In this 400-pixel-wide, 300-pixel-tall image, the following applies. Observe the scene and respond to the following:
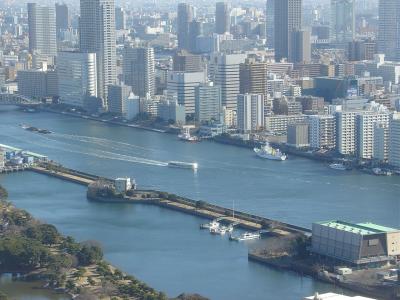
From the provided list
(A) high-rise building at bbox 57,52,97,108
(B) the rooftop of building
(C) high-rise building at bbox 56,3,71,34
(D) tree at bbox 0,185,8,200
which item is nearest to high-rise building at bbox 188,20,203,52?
(C) high-rise building at bbox 56,3,71,34

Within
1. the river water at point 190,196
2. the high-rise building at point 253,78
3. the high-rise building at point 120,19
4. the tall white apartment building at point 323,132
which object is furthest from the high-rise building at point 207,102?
the high-rise building at point 120,19

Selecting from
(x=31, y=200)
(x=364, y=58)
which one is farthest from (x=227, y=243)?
(x=364, y=58)

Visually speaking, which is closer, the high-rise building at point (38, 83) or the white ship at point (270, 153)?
the white ship at point (270, 153)

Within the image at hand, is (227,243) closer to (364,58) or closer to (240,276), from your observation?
(240,276)

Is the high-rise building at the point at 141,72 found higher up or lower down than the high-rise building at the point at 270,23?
lower down

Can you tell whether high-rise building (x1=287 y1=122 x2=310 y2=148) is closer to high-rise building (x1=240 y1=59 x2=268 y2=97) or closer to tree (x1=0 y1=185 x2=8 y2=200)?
high-rise building (x1=240 y1=59 x2=268 y2=97)

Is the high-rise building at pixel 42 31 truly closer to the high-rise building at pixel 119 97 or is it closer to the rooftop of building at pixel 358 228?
the high-rise building at pixel 119 97

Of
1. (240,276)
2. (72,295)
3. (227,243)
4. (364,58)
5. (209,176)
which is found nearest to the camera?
(72,295)
